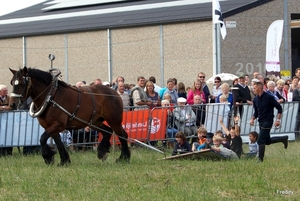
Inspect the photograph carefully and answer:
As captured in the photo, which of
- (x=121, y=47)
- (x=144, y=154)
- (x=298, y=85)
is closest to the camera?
(x=144, y=154)

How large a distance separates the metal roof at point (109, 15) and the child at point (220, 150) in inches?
730

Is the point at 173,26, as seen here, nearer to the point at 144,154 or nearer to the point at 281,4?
the point at 281,4

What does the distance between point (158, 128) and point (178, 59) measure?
55.2 feet

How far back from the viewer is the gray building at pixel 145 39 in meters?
35.3

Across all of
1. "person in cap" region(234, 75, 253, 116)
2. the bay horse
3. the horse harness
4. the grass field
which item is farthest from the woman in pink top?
the horse harness

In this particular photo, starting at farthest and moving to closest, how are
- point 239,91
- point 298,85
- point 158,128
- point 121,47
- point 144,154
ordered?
1. point 121,47
2. point 298,85
3. point 239,91
4. point 158,128
5. point 144,154

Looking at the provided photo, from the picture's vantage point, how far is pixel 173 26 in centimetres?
3647

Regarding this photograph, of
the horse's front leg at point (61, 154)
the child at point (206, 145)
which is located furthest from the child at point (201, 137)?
the horse's front leg at point (61, 154)

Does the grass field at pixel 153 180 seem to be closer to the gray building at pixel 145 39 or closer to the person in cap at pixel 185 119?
the person in cap at pixel 185 119

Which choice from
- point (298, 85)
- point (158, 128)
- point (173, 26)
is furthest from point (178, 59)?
point (158, 128)

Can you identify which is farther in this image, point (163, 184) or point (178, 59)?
point (178, 59)

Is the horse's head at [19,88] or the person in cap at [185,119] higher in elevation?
the horse's head at [19,88]

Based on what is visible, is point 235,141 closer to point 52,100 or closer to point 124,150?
point 124,150

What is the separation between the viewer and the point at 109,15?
1642 inches
